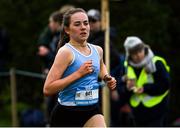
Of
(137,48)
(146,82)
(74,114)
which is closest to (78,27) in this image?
(74,114)

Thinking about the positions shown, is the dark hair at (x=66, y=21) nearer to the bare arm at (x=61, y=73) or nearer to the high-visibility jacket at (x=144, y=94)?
the bare arm at (x=61, y=73)

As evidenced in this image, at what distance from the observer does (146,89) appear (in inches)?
328

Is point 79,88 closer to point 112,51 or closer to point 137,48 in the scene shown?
point 137,48

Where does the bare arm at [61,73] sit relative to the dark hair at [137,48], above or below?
above

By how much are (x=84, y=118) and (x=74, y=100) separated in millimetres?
202

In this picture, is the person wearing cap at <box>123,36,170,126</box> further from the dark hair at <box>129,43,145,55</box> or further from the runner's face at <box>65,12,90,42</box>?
the runner's face at <box>65,12,90,42</box>

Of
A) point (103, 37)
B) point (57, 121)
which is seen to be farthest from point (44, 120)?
point (57, 121)

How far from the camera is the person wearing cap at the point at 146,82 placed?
822cm

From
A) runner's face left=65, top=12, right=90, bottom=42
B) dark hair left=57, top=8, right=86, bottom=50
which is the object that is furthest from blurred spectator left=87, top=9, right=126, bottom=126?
runner's face left=65, top=12, right=90, bottom=42

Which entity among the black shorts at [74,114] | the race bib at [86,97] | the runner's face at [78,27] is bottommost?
the black shorts at [74,114]

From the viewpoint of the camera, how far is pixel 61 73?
19.9ft

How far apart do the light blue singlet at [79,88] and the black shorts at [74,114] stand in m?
0.04

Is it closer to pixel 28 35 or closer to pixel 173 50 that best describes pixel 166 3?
pixel 173 50

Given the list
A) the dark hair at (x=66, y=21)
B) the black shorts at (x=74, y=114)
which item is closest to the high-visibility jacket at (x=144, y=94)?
the dark hair at (x=66, y=21)
